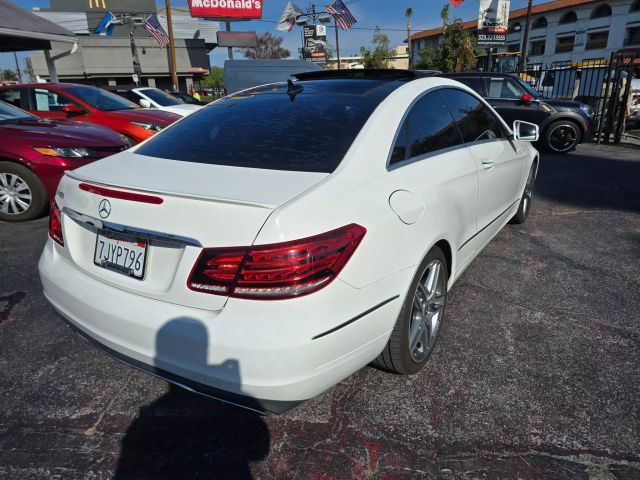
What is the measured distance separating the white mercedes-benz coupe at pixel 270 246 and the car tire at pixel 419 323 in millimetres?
11

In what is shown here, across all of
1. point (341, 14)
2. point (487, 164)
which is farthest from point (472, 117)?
point (341, 14)

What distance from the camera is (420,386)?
230 cm

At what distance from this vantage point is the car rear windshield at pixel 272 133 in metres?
2.01

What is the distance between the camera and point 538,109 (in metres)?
9.49

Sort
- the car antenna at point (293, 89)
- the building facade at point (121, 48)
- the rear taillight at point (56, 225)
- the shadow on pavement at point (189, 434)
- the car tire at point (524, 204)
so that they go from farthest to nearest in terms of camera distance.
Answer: the building facade at point (121, 48) → the car tire at point (524, 204) → the car antenna at point (293, 89) → the rear taillight at point (56, 225) → the shadow on pavement at point (189, 434)

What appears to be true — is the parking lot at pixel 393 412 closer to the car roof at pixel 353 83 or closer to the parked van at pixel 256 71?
the car roof at pixel 353 83

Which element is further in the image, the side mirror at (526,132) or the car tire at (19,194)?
the car tire at (19,194)

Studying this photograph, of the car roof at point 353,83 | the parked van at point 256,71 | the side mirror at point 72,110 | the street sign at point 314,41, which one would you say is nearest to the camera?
the car roof at point 353,83

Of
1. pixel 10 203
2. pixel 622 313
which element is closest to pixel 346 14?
pixel 10 203

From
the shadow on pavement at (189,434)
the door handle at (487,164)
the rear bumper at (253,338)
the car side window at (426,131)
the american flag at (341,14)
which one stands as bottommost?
the shadow on pavement at (189,434)

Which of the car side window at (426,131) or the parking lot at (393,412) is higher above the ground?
the car side window at (426,131)

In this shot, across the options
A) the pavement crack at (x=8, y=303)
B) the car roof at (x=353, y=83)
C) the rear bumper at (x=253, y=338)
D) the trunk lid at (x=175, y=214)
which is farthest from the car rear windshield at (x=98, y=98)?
the rear bumper at (x=253, y=338)

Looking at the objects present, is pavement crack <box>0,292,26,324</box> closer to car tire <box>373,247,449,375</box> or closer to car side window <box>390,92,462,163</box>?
car tire <box>373,247,449,375</box>

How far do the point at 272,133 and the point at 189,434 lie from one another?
4.87 ft
